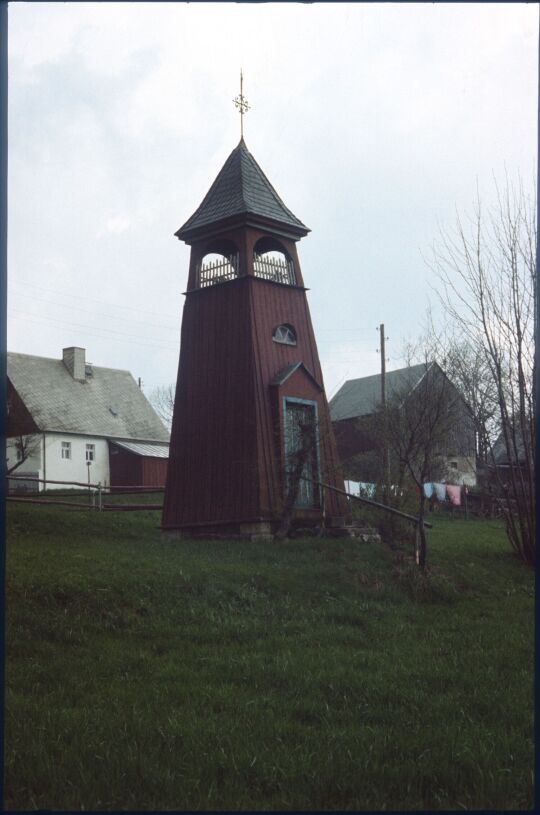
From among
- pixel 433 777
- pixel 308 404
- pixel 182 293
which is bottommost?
pixel 433 777

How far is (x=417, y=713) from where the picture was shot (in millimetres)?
6477

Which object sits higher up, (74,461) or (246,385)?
(246,385)

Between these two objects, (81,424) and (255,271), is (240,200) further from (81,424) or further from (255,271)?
(81,424)

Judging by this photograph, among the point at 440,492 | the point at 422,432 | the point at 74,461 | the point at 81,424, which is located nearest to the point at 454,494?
the point at 440,492

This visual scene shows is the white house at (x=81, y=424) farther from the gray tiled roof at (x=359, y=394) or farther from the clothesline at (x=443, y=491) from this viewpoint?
the clothesline at (x=443, y=491)

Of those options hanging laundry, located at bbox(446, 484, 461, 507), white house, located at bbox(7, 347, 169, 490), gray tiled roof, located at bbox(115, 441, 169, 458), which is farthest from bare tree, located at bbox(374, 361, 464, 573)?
gray tiled roof, located at bbox(115, 441, 169, 458)

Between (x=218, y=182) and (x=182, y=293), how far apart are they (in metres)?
3.10

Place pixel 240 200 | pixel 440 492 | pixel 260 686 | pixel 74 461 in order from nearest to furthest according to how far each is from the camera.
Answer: pixel 260 686 < pixel 240 200 < pixel 440 492 < pixel 74 461

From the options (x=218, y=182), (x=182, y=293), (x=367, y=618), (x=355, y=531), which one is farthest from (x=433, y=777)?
(x=218, y=182)

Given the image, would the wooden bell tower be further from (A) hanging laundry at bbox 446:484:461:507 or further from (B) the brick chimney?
(B) the brick chimney

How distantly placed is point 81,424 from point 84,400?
1.59 m

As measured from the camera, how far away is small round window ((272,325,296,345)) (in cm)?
1984

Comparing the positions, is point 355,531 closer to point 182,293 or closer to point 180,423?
point 180,423

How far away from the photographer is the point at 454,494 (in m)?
35.0
